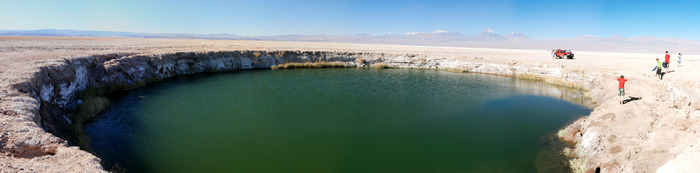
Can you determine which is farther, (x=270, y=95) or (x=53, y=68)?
(x=270, y=95)

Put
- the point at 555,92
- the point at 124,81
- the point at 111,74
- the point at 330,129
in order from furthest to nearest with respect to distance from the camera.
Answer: the point at 555,92 → the point at 124,81 → the point at 111,74 → the point at 330,129

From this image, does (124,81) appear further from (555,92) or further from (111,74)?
(555,92)

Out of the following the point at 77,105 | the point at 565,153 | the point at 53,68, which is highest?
the point at 53,68

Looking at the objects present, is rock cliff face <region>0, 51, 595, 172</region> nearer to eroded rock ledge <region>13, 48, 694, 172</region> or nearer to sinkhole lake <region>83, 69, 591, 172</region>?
eroded rock ledge <region>13, 48, 694, 172</region>

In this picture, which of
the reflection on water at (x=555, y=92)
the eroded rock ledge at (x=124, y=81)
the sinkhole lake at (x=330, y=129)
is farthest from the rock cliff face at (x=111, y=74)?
the reflection on water at (x=555, y=92)

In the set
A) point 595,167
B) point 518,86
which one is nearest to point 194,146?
point 595,167

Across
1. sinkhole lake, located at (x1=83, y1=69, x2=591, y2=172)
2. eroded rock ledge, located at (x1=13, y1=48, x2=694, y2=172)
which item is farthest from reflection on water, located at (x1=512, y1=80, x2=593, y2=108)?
eroded rock ledge, located at (x1=13, y1=48, x2=694, y2=172)

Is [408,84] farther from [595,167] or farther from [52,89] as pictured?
[52,89]

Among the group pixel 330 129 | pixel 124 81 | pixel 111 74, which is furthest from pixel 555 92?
pixel 111 74
